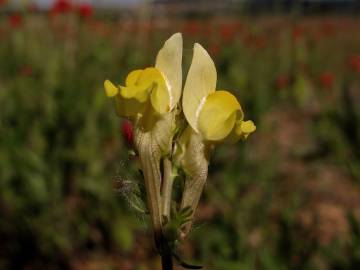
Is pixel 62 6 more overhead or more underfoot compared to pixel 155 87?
more underfoot

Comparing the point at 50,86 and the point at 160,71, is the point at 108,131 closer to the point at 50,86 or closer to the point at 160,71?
the point at 50,86

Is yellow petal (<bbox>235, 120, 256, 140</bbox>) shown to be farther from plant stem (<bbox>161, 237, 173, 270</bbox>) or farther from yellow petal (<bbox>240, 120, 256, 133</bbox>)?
plant stem (<bbox>161, 237, 173, 270</bbox>)

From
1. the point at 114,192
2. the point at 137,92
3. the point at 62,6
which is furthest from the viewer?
the point at 62,6

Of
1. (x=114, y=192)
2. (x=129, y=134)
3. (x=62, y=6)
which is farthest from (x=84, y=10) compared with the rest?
(x=129, y=134)

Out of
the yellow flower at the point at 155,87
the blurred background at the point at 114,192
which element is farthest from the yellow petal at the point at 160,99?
the blurred background at the point at 114,192

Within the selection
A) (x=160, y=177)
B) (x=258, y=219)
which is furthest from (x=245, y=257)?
(x=160, y=177)

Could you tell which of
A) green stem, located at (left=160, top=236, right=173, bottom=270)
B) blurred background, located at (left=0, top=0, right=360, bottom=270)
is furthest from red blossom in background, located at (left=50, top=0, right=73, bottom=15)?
green stem, located at (left=160, top=236, right=173, bottom=270)

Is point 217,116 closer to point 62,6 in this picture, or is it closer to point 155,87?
point 155,87

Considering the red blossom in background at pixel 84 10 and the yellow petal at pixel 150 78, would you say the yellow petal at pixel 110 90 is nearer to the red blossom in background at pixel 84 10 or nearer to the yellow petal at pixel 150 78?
the yellow petal at pixel 150 78
